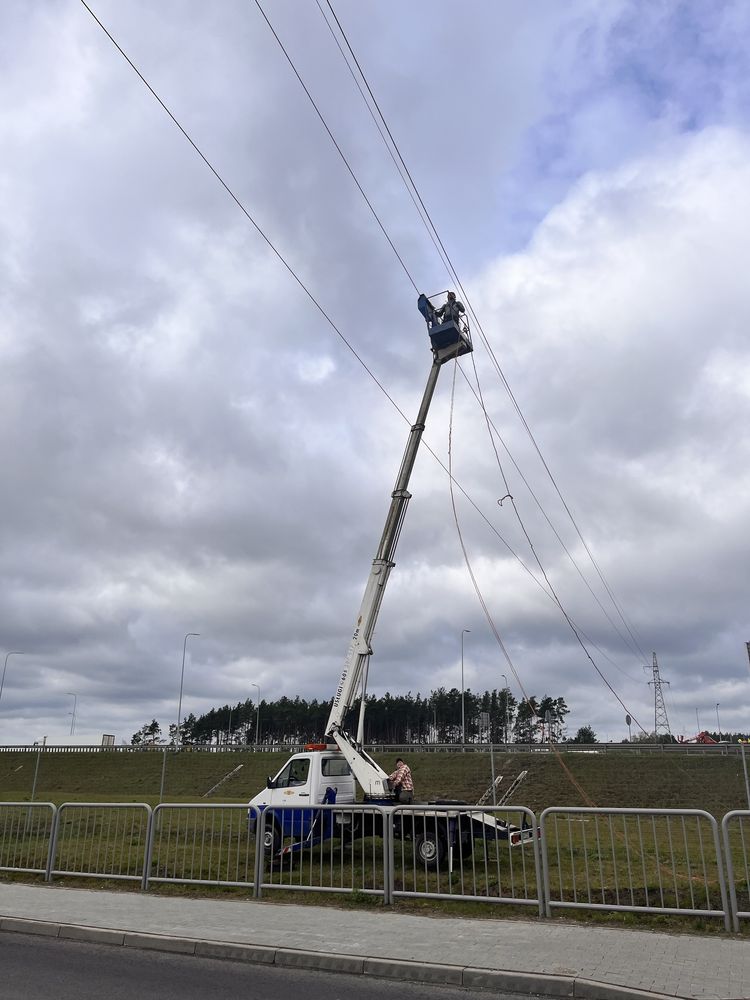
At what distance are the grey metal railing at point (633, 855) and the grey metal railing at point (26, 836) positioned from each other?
25.1 ft

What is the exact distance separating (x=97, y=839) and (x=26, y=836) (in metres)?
1.43

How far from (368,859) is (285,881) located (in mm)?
1646

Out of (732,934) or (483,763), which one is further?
(483,763)

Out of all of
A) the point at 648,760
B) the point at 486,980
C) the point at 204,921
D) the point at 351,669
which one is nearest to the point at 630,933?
the point at 486,980

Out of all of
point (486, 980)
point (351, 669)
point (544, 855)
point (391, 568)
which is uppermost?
point (391, 568)

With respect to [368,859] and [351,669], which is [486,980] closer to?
[368,859]

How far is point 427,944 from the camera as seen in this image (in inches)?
314

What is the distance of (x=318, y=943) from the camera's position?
809cm

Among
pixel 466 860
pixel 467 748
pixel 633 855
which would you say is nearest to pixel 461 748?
pixel 467 748

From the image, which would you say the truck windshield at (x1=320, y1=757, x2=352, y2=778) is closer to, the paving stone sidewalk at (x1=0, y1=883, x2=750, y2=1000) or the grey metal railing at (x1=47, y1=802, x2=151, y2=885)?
the grey metal railing at (x1=47, y1=802, x2=151, y2=885)

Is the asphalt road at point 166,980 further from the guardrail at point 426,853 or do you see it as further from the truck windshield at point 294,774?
the truck windshield at point 294,774

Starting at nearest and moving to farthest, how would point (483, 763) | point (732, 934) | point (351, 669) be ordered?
1. point (732, 934)
2. point (351, 669)
3. point (483, 763)

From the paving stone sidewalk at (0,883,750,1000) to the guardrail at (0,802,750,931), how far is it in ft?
1.61

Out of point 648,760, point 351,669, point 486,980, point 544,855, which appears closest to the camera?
point 486,980
